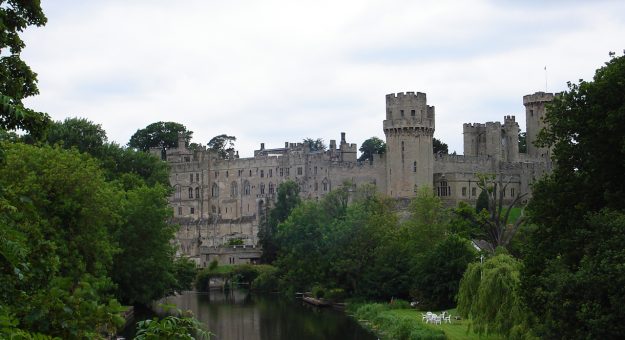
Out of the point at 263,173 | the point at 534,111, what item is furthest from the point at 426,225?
the point at 263,173

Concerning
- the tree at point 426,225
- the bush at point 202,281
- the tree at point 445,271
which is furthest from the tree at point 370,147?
the tree at point 445,271

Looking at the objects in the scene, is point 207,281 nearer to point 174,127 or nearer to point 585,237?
point 174,127

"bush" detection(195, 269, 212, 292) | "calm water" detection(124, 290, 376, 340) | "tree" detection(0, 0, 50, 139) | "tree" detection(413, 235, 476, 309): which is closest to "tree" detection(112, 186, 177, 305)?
"calm water" detection(124, 290, 376, 340)

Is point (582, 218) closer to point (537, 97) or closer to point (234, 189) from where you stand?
point (537, 97)

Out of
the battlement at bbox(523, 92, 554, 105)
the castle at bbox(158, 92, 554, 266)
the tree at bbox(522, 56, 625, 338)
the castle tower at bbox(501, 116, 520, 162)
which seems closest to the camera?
the tree at bbox(522, 56, 625, 338)

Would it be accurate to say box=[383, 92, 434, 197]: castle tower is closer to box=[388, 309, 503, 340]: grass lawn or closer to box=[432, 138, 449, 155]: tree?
box=[432, 138, 449, 155]: tree

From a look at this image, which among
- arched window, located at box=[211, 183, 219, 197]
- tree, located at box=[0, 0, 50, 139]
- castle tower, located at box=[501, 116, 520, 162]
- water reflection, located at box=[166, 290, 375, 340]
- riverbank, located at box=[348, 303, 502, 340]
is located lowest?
water reflection, located at box=[166, 290, 375, 340]

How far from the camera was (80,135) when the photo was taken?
207 feet

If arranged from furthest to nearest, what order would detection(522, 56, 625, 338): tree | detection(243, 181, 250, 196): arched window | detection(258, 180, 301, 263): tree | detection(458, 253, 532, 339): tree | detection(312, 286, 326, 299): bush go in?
detection(243, 181, 250, 196): arched window → detection(258, 180, 301, 263): tree → detection(312, 286, 326, 299): bush → detection(458, 253, 532, 339): tree → detection(522, 56, 625, 338): tree

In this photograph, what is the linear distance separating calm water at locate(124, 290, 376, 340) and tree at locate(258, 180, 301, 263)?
604 inches

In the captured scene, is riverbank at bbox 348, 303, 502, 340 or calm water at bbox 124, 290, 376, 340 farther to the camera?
calm water at bbox 124, 290, 376, 340

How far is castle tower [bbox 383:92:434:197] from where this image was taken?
83000 mm

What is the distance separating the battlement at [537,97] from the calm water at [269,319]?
40.1m

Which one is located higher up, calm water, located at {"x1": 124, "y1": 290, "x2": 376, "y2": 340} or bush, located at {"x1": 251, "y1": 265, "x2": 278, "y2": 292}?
bush, located at {"x1": 251, "y1": 265, "x2": 278, "y2": 292}
